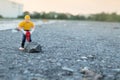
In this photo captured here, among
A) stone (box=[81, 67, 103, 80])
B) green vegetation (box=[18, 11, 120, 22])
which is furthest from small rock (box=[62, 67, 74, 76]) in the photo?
green vegetation (box=[18, 11, 120, 22])

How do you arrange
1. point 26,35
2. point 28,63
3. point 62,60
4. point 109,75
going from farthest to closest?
point 26,35
point 62,60
point 28,63
point 109,75

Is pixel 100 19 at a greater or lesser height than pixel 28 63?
lesser

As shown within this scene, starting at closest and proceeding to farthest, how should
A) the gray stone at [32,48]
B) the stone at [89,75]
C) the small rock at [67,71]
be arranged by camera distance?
the stone at [89,75] → the small rock at [67,71] → the gray stone at [32,48]

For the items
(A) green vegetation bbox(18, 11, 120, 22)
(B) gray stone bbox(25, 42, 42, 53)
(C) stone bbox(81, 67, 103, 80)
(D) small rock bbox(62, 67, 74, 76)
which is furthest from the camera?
(A) green vegetation bbox(18, 11, 120, 22)

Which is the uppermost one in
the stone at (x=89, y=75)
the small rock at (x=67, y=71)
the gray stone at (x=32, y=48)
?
the stone at (x=89, y=75)

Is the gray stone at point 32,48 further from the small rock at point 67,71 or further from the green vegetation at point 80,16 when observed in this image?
the green vegetation at point 80,16

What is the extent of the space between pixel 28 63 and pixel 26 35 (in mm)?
2862

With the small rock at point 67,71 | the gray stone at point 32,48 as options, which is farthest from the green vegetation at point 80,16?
the small rock at point 67,71

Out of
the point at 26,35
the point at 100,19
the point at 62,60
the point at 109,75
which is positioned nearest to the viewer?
the point at 109,75

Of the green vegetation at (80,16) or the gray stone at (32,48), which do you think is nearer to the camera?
the gray stone at (32,48)

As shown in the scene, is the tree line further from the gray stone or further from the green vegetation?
the gray stone

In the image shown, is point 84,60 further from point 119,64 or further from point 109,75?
point 109,75

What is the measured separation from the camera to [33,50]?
33.8ft

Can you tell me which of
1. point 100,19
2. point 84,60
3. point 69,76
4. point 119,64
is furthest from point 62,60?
point 100,19
